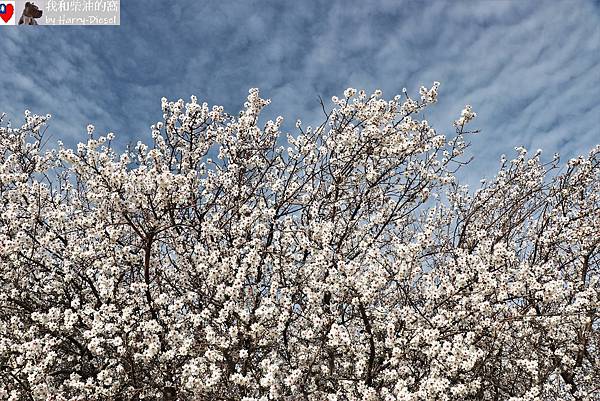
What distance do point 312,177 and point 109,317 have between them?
3.79 metres

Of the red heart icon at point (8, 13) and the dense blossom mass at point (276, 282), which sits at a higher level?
the red heart icon at point (8, 13)

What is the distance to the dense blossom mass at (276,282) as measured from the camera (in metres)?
6.25

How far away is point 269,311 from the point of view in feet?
19.9

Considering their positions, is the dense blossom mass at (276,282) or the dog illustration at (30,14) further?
the dog illustration at (30,14)

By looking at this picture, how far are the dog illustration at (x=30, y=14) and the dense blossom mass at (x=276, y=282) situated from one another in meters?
2.35

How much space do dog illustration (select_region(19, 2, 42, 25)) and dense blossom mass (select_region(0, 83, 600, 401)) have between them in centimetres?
235

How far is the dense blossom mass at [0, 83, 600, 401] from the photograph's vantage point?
6250mm

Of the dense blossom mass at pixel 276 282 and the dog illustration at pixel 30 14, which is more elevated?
the dog illustration at pixel 30 14

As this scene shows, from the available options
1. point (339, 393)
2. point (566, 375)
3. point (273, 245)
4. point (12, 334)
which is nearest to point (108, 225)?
point (12, 334)

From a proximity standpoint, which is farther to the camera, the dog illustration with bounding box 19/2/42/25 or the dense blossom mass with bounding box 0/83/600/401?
the dog illustration with bounding box 19/2/42/25

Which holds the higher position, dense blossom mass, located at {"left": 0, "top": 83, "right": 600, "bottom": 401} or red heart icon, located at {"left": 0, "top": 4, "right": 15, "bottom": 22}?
red heart icon, located at {"left": 0, "top": 4, "right": 15, "bottom": 22}

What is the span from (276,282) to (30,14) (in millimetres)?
6397

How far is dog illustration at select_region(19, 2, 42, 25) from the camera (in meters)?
8.69

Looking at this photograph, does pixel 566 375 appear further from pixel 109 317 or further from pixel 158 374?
pixel 109 317
